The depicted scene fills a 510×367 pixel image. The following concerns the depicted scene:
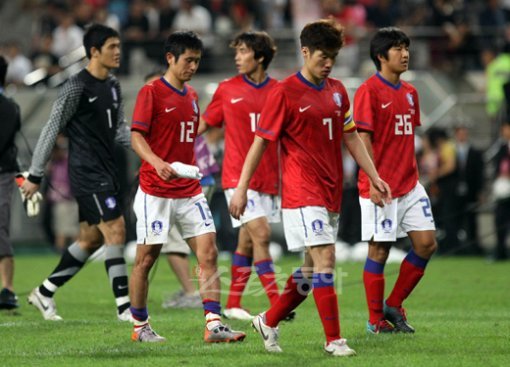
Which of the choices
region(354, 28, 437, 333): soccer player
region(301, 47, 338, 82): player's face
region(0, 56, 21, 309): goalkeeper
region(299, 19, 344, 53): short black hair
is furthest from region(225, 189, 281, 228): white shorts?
region(299, 19, 344, 53): short black hair

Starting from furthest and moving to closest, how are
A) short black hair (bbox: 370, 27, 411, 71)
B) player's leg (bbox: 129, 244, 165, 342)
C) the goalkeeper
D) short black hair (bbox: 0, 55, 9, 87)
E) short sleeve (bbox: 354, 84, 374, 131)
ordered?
short black hair (bbox: 0, 55, 9, 87), the goalkeeper, short black hair (bbox: 370, 27, 411, 71), short sleeve (bbox: 354, 84, 374, 131), player's leg (bbox: 129, 244, 165, 342)

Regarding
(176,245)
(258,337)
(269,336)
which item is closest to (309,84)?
(269,336)

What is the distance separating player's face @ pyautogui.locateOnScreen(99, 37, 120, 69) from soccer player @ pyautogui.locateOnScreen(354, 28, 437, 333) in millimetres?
2430

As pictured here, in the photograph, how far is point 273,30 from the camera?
26.0 meters

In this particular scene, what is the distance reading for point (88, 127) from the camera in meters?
11.2

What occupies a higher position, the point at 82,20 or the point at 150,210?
the point at 82,20

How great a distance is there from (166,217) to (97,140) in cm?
174

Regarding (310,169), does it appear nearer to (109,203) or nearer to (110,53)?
(109,203)

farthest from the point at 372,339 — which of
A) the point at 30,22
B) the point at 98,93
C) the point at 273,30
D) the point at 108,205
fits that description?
the point at 30,22

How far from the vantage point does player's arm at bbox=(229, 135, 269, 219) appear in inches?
346

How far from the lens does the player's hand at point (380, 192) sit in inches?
369

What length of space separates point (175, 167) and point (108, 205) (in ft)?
6.30

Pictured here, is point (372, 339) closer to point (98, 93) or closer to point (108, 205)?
point (108, 205)

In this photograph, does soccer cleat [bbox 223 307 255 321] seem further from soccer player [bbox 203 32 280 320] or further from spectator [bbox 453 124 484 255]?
spectator [bbox 453 124 484 255]
